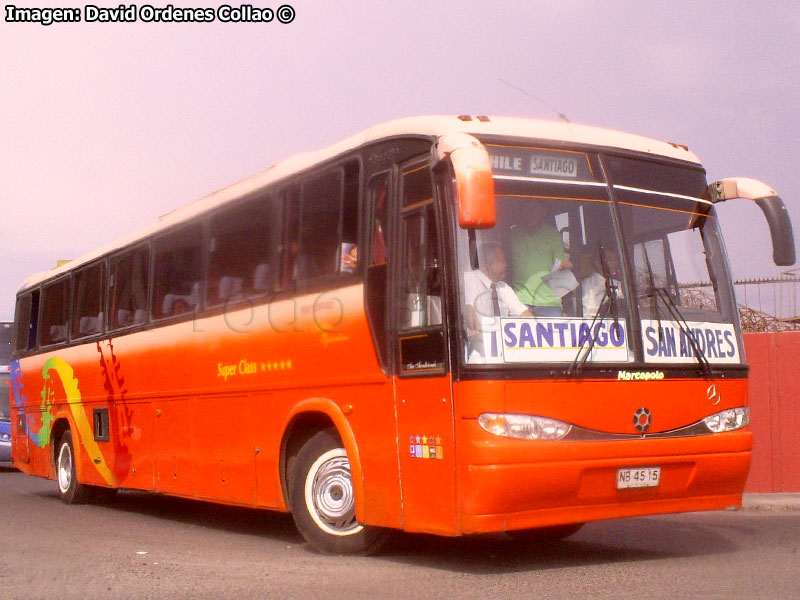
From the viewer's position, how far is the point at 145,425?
13492 millimetres

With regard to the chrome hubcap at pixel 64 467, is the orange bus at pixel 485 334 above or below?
above

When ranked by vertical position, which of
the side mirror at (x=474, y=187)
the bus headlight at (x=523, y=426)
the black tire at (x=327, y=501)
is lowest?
the black tire at (x=327, y=501)

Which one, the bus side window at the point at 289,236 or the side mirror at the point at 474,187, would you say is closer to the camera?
the side mirror at the point at 474,187

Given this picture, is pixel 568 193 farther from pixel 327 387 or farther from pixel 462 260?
pixel 327 387

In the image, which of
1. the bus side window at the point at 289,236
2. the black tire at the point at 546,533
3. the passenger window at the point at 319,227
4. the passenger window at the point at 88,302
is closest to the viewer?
the passenger window at the point at 319,227

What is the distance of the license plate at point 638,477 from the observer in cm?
803

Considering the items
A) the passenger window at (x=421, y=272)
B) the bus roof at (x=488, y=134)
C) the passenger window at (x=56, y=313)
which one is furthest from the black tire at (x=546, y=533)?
the passenger window at (x=56, y=313)

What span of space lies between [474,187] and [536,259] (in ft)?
3.74

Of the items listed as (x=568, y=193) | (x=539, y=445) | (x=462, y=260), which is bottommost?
(x=539, y=445)

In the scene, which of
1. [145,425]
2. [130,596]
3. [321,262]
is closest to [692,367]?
[321,262]

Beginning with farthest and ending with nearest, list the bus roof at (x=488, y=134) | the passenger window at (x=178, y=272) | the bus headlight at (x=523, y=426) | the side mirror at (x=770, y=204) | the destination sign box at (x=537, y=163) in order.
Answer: the passenger window at (x=178, y=272) → the side mirror at (x=770, y=204) → the bus roof at (x=488, y=134) → the destination sign box at (x=537, y=163) → the bus headlight at (x=523, y=426)

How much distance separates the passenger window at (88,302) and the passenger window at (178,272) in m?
2.22

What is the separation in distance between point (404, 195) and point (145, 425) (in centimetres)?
623

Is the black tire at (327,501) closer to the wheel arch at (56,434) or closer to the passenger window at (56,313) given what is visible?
the wheel arch at (56,434)
